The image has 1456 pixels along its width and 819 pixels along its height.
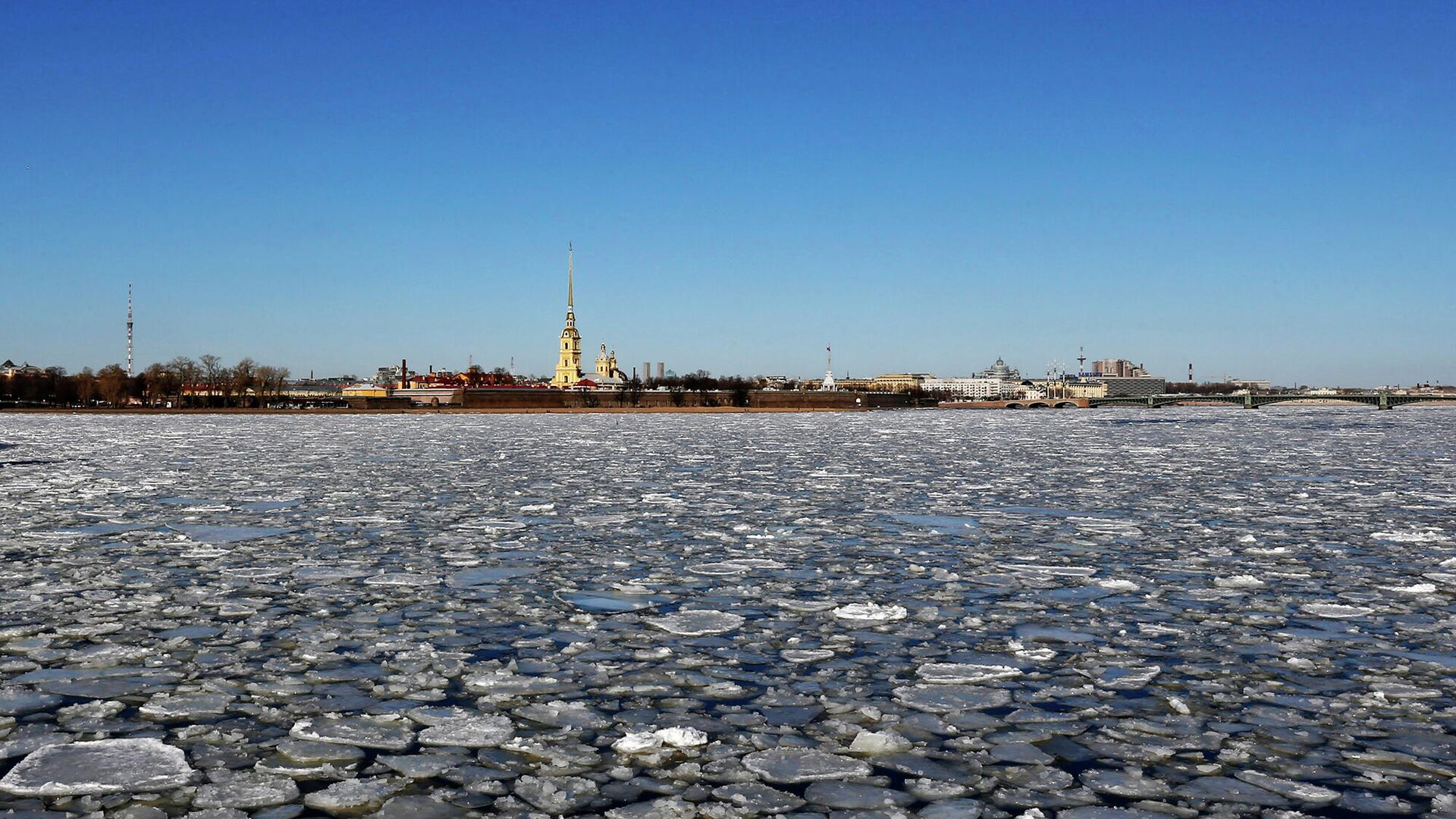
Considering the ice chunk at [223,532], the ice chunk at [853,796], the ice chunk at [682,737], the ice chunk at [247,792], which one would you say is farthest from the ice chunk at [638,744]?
the ice chunk at [223,532]

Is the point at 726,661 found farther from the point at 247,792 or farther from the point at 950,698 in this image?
the point at 247,792

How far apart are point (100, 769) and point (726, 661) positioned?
2.80m

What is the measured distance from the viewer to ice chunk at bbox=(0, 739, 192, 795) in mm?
3672

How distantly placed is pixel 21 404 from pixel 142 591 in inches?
5459

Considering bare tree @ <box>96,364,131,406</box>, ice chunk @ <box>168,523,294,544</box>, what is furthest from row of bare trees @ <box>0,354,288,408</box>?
ice chunk @ <box>168,523,294,544</box>

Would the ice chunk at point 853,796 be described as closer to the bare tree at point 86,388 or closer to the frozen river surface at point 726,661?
the frozen river surface at point 726,661

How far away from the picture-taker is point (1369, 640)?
5.93 m

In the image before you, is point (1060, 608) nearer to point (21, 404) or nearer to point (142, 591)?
point (142, 591)

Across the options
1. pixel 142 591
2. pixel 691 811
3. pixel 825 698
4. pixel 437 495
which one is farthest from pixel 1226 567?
pixel 437 495

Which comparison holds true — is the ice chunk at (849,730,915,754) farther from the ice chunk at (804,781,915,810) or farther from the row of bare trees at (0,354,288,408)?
the row of bare trees at (0,354,288,408)

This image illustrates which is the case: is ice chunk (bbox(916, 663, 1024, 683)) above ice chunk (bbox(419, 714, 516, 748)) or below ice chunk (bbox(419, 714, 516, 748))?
below

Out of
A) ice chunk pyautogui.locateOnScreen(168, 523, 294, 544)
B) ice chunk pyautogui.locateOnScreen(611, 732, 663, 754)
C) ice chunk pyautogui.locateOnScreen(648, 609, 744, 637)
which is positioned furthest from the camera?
ice chunk pyautogui.locateOnScreen(168, 523, 294, 544)

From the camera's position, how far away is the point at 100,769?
3.86m

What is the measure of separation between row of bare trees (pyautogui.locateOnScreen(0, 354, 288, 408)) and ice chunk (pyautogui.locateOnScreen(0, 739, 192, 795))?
136 metres
